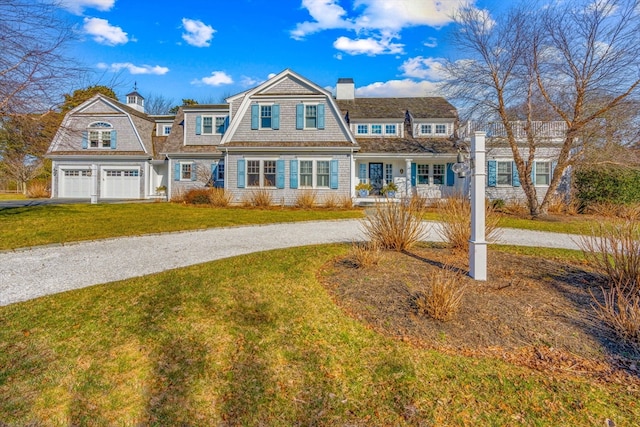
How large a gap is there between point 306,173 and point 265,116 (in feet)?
13.1

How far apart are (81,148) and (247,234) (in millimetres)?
19381

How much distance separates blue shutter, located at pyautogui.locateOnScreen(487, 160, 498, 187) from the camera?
19.1 metres

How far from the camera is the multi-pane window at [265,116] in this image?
17.7 m

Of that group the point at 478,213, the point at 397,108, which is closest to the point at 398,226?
the point at 478,213

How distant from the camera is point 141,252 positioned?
6.72m

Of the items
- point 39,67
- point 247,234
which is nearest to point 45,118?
point 39,67

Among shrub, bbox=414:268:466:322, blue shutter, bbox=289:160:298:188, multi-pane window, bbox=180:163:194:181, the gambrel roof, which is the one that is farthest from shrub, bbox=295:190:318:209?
shrub, bbox=414:268:466:322

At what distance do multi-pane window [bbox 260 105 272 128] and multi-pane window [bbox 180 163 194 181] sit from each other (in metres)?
5.96

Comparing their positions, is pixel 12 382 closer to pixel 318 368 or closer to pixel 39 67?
pixel 318 368

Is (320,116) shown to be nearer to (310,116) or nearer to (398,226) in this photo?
(310,116)

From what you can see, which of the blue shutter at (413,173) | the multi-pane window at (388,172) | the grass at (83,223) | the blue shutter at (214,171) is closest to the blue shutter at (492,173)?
the blue shutter at (413,173)


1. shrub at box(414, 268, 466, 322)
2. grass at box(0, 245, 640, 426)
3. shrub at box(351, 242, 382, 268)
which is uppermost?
shrub at box(351, 242, 382, 268)

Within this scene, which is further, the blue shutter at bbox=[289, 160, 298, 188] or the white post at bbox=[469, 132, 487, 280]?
the blue shutter at bbox=[289, 160, 298, 188]

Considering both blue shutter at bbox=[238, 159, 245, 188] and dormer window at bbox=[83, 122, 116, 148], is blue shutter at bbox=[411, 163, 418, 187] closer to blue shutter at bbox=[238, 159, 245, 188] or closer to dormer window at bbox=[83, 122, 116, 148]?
blue shutter at bbox=[238, 159, 245, 188]
